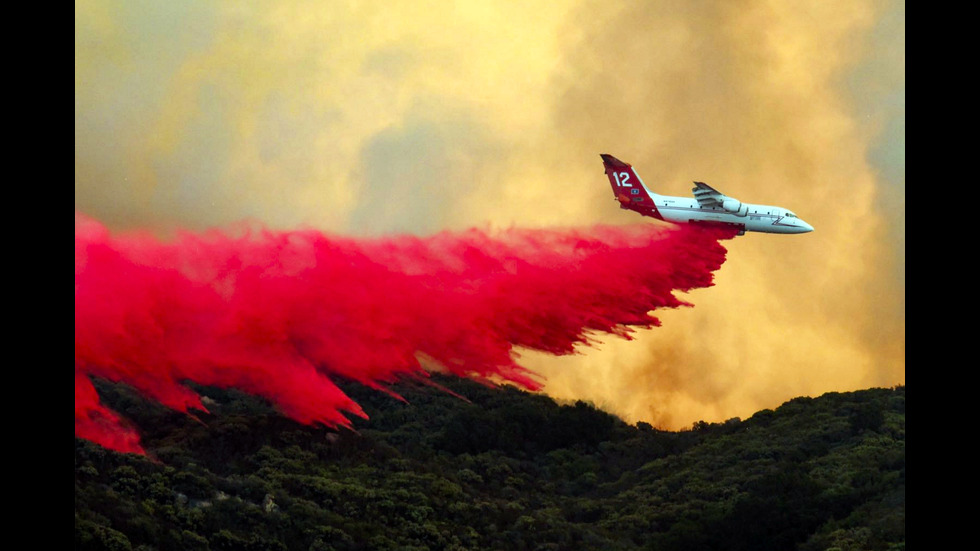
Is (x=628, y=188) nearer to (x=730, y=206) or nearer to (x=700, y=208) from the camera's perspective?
(x=700, y=208)

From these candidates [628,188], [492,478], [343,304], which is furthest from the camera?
[492,478]

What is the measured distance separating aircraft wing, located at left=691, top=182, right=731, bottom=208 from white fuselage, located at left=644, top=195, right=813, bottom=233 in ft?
0.64

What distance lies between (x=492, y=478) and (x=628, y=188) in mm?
29361

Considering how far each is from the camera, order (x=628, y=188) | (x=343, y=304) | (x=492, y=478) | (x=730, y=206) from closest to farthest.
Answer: (x=343, y=304) → (x=730, y=206) → (x=628, y=188) → (x=492, y=478)

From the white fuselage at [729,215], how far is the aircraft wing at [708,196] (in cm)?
19

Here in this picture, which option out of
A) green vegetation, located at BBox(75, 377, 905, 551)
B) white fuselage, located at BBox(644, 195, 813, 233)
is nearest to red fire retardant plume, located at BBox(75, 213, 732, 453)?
white fuselage, located at BBox(644, 195, 813, 233)

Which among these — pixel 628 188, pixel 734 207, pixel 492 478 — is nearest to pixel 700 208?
pixel 734 207

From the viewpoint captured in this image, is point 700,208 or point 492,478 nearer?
point 700,208

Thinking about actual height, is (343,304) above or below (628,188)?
below

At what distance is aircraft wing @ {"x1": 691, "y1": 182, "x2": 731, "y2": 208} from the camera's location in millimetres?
66375

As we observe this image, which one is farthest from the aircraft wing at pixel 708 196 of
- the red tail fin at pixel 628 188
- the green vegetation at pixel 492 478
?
the green vegetation at pixel 492 478

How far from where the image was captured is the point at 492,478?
299ft

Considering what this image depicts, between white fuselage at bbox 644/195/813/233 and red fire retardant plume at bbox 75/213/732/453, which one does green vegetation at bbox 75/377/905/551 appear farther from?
white fuselage at bbox 644/195/813/233
